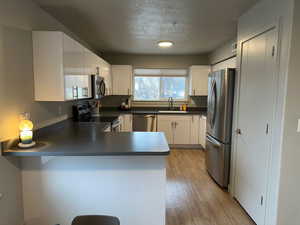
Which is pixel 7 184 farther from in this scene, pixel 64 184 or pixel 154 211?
pixel 154 211

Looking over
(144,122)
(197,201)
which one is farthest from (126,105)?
(197,201)

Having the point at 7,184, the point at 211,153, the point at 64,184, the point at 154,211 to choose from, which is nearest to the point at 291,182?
the point at 154,211

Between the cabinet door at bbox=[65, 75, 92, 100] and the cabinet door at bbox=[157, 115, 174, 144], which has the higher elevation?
the cabinet door at bbox=[65, 75, 92, 100]

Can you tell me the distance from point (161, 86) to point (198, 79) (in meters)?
1.04

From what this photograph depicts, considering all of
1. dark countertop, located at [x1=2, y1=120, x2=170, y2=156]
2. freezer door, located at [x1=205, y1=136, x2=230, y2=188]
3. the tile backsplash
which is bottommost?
freezer door, located at [x1=205, y1=136, x2=230, y2=188]

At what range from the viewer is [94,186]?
1882 millimetres

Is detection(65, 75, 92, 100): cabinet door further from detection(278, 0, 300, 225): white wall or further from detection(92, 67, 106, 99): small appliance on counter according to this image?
detection(278, 0, 300, 225): white wall

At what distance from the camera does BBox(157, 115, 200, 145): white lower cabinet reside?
486 cm

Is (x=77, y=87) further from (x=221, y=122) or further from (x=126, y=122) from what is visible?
(x=126, y=122)

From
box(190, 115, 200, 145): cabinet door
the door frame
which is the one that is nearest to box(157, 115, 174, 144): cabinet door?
box(190, 115, 200, 145): cabinet door

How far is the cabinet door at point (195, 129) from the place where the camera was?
4.84 metres

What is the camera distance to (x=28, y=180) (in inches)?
75.1

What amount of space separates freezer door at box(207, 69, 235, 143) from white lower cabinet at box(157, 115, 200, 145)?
165 cm

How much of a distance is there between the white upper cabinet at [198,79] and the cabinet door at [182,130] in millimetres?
748
